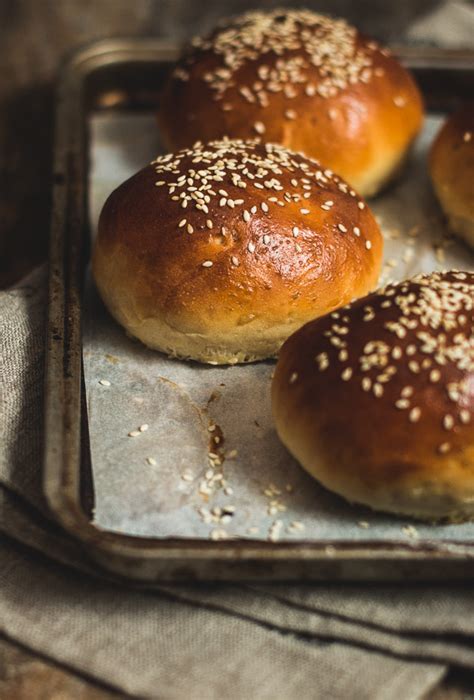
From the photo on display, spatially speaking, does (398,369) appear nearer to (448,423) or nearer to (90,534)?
(448,423)

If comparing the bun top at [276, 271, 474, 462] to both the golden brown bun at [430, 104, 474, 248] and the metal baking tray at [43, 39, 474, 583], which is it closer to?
the metal baking tray at [43, 39, 474, 583]

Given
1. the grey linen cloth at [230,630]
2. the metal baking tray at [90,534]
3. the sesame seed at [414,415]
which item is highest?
the sesame seed at [414,415]

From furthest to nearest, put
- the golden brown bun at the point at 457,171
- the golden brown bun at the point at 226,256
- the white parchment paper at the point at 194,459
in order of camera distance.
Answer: the golden brown bun at the point at 457,171 → the golden brown bun at the point at 226,256 → the white parchment paper at the point at 194,459

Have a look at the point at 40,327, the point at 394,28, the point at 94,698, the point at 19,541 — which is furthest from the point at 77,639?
the point at 394,28

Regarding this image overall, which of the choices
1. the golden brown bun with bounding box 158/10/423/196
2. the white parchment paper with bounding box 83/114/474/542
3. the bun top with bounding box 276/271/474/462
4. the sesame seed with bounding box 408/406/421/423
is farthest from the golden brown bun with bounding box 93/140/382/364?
the sesame seed with bounding box 408/406/421/423

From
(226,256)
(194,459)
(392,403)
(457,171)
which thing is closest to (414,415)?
(392,403)

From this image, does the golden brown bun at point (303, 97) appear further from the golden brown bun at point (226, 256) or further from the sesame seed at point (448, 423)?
the sesame seed at point (448, 423)

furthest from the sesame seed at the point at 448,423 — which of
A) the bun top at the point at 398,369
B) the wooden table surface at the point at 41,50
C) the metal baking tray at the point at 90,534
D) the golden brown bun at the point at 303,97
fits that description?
the golden brown bun at the point at 303,97
